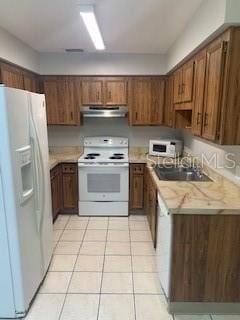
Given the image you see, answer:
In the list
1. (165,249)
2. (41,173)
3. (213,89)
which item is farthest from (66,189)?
(213,89)

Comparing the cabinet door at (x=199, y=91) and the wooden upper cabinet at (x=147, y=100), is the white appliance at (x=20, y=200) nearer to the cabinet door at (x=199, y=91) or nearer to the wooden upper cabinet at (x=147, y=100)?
the cabinet door at (x=199, y=91)

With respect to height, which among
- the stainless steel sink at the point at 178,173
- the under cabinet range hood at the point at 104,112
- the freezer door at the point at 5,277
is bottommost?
the freezer door at the point at 5,277

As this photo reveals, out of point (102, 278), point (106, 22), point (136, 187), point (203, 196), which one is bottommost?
point (102, 278)

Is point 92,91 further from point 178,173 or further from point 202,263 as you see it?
point 202,263

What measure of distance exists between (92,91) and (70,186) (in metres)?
1.55

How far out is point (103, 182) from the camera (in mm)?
3803

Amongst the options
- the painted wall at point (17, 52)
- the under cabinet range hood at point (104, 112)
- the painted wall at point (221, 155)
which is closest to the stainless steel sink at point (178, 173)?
the painted wall at point (221, 155)

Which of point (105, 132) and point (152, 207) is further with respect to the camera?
point (105, 132)

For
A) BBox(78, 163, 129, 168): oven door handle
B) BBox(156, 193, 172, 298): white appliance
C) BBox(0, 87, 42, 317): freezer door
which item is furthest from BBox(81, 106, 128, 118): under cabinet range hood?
BBox(156, 193, 172, 298): white appliance

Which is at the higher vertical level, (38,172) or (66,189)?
(38,172)

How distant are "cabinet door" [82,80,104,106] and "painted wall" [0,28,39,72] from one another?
31.0 inches

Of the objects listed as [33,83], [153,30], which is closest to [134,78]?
[153,30]

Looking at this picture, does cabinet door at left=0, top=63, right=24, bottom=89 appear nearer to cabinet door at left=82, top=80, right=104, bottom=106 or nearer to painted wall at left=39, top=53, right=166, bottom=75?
painted wall at left=39, top=53, right=166, bottom=75

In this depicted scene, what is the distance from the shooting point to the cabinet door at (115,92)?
3934 mm
